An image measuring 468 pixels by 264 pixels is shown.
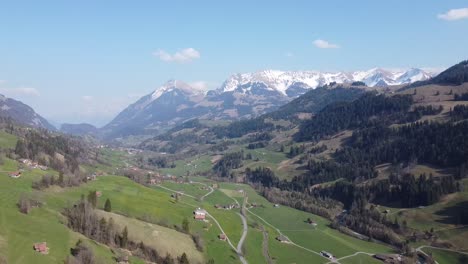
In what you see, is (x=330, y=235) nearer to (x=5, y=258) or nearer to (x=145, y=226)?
(x=145, y=226)

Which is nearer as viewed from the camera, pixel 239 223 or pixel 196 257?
pixel 196 257

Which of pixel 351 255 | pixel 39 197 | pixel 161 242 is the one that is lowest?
pixel 351 255

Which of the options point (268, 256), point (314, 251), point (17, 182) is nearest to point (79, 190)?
point (17, 182)

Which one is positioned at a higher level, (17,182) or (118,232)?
(17,182)

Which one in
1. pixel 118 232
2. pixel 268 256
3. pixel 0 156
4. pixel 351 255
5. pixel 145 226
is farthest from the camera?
pixel 0 156

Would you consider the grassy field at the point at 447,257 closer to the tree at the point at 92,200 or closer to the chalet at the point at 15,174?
the tree at the point at 92,200

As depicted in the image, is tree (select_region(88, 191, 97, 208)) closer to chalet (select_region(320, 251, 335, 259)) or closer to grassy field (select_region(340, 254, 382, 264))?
chalet (select_region(320, 251, 335, 259))

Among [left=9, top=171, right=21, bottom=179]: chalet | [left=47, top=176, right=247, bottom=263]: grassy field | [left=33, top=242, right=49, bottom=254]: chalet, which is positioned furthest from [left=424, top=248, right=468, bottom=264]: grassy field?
[left=9, top=171, right=21, bottom=179]: chalet
